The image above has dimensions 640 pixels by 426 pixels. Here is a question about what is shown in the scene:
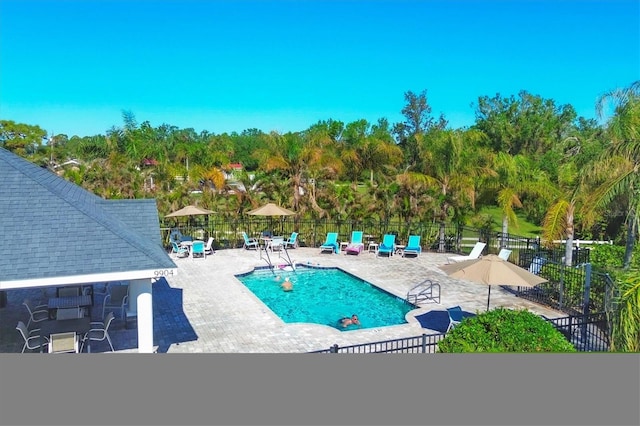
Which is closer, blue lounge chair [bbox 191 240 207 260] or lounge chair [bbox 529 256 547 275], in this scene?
lounge chair [bbox 529 256 547 275]

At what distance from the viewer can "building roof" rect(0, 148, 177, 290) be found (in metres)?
8.32

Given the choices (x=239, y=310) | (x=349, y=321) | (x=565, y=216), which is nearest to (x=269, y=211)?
(x=239, y=310)

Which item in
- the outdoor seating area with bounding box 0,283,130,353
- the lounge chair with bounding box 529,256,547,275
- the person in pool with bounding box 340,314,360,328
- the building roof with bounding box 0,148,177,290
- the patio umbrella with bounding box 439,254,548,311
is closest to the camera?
the building roof with bounding box 0,148,177,290

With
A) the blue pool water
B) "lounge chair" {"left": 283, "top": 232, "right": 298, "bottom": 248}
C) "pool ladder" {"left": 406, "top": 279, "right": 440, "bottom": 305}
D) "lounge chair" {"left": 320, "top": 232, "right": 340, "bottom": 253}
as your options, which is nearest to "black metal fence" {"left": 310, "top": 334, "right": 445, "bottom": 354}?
the blue pool water

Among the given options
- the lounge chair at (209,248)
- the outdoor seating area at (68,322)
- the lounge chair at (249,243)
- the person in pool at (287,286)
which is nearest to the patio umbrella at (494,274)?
the person in pool at (287,286)

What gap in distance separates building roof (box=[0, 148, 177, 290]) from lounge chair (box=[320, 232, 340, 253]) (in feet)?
41.6

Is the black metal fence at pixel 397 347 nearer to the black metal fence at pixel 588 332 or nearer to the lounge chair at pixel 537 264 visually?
the black metal fence at pixel 588 332

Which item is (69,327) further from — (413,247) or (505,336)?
(413,247)

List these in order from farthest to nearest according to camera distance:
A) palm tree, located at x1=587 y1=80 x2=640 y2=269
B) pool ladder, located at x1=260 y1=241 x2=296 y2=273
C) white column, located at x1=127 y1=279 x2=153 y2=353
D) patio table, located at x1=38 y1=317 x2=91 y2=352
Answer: pool ladder, located at x1=260 y1=241 x2=296 y2=273, palm tree, located at x1=587 y1=80 x2=640 y2=269, patio table, located at x1=38 y1=317 x2=91 y2=352, white column, located at x1=127 y1=279 x2=153 y2=353

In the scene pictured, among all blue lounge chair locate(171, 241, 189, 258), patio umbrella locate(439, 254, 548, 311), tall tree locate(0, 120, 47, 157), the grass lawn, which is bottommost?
blue lounge chair locate(171, 241, 189, 258)

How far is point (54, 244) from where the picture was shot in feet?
28.8

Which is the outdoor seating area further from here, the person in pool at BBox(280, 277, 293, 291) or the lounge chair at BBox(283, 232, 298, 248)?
the lounge chair at BBox(283, 232, 298, 248)

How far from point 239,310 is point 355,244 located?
9.16 meters
